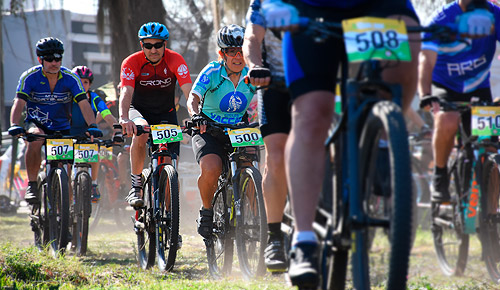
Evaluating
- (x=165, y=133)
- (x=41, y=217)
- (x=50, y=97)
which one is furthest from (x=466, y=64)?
(x=41, y=217)

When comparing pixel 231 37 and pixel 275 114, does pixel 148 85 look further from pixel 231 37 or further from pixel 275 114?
pixel 275 114

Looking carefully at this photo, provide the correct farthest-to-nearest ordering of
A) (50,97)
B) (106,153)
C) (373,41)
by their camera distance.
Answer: (106,153), (50,97), (373,41)

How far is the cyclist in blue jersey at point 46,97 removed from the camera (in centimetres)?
774

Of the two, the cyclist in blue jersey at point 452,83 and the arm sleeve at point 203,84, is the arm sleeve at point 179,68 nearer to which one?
the arm sleeve at point 203,84

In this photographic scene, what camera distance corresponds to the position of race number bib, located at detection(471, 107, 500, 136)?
4.51 metres

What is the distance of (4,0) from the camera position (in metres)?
13.8

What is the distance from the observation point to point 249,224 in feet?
18.3

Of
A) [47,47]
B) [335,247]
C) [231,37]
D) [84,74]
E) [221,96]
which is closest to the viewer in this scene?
[335,247]

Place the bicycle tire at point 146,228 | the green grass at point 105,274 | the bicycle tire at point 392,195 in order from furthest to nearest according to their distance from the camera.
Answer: the bicycle tire at point 146,228
the green grass at point 105,274
the bicycle tire at point 392,195

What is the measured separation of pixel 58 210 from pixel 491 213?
4757 millimetres

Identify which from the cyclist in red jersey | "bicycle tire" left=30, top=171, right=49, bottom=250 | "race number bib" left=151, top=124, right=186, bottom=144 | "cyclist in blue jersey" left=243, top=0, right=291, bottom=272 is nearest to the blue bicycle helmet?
the cyclist in red jersey

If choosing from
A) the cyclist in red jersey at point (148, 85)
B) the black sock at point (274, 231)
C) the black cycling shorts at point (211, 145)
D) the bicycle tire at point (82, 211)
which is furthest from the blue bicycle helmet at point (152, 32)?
the black sock at point (274, 231)

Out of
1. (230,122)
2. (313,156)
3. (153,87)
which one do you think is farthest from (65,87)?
(313,156)

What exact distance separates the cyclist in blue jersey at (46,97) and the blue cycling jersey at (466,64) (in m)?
4.28
